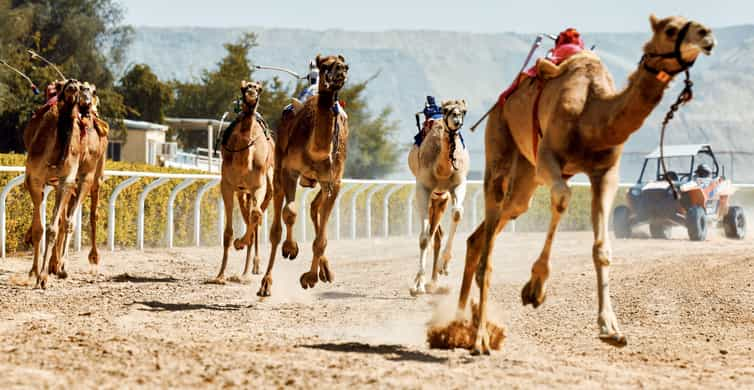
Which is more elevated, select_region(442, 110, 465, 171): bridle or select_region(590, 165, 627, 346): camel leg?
select_region(442, 110, 465, 171): bridle

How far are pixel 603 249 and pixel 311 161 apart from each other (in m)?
5.00

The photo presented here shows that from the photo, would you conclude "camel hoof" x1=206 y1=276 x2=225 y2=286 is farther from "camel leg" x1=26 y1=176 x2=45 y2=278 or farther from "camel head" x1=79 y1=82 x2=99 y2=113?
"camel head" x1=79 y1=82 x2=99 y2=113

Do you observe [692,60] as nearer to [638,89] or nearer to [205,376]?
[638,89]

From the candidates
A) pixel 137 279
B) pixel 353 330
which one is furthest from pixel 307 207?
pixel 353 330

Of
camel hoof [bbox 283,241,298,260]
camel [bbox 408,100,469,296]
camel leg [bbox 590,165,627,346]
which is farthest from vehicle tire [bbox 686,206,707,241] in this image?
camel leg [bbox 590,165,627,346]

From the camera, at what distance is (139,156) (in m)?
50.5

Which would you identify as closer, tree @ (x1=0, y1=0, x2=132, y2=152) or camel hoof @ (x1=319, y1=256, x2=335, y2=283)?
camel hoof @ (x1=319, y1=256, x2=335, y2=283)

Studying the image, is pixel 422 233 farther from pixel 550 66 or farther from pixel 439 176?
pixel 550 66

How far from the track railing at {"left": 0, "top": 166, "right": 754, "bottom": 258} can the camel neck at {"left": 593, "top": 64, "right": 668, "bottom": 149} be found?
9.36 metres

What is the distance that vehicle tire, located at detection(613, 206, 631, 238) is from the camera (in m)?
23.5

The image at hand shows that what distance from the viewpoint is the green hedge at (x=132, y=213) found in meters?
15.5

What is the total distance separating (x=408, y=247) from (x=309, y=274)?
10098mm

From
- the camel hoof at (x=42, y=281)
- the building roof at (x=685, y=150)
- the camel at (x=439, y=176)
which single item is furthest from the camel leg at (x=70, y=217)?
the building roof at (x=685, y=150)

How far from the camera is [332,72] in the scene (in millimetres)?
10453
